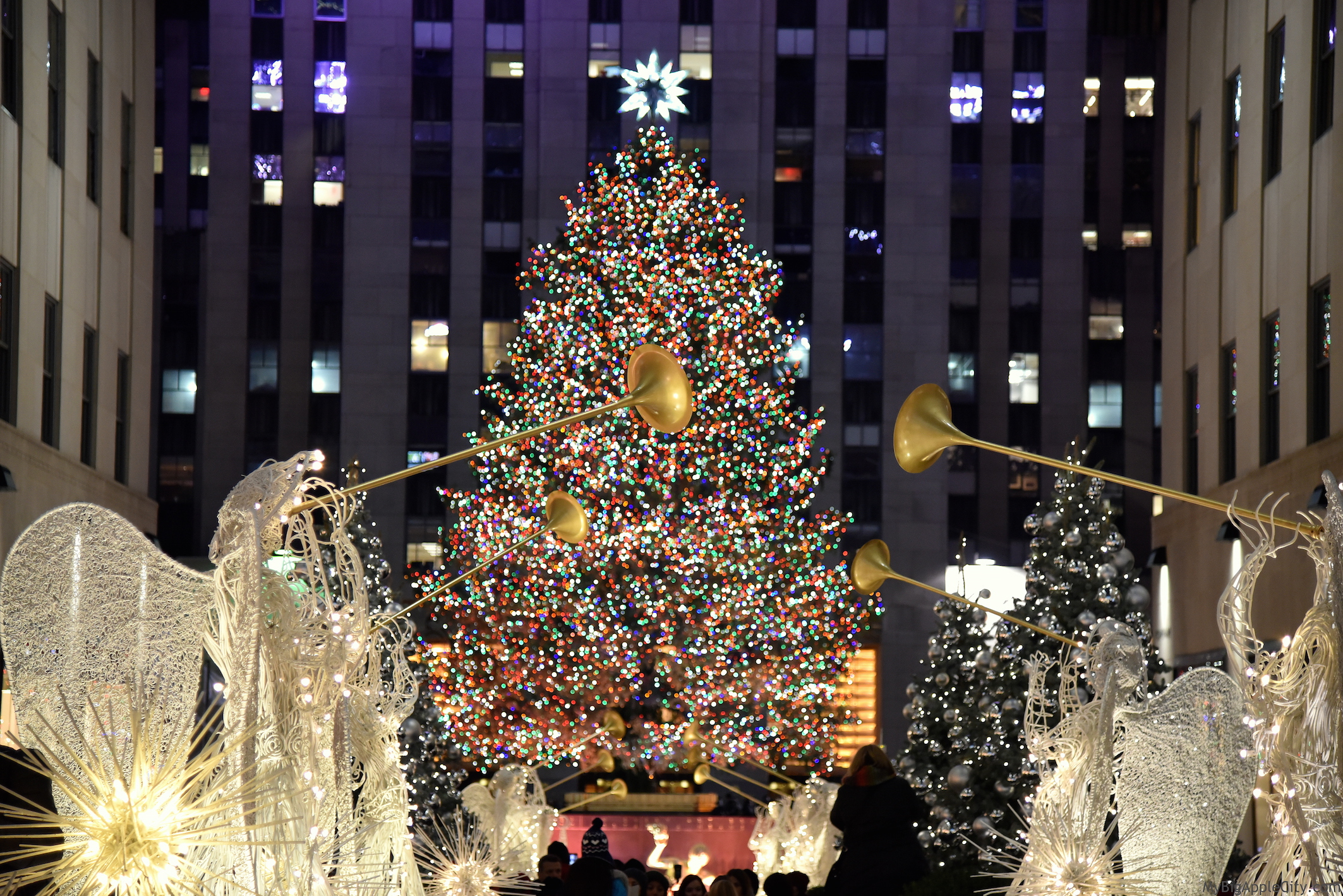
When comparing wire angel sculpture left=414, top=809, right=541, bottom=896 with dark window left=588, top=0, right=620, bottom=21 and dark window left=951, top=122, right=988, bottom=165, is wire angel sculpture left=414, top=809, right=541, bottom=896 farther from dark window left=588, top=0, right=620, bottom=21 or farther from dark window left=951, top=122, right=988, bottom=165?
dark window left=951, top=122, right=988, bottom=165

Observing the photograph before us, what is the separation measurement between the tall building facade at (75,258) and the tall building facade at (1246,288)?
13.9 meters

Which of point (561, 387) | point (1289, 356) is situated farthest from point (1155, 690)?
point (561, 387)

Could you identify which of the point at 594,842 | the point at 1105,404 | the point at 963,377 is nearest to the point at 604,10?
the point at 963,377

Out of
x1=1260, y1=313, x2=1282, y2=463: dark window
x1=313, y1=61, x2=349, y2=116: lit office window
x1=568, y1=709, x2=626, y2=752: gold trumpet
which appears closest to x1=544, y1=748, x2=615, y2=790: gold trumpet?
x1=568, y1=709, x2=626, y2=752: gold trumpet

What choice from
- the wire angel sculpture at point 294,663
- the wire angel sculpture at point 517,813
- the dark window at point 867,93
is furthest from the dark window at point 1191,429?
the wire angel sculpture at point 294,663

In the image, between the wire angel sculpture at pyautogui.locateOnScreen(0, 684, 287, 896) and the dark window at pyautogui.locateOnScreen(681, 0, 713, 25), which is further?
the dark window at pyautogui.locateOnScreen(681, 0, 713, 25)

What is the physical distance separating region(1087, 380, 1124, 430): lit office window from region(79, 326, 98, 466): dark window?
76.4 ft

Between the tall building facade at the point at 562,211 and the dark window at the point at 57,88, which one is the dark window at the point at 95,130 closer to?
the dark window at the point at 57,88

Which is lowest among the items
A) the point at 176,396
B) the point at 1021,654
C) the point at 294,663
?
the point at 294,663

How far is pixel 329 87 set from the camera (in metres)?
36.3

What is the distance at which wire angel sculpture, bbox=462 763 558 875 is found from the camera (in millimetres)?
13203

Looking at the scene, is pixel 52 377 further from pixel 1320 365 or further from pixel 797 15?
pixel 797 15

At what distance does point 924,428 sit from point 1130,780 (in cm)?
206

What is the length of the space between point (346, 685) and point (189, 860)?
975 mm
